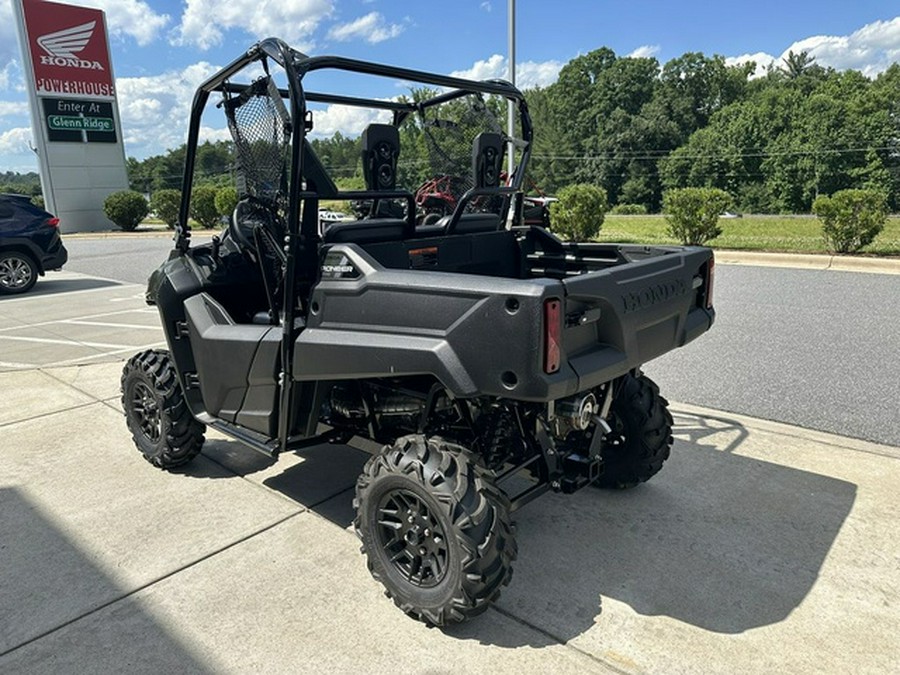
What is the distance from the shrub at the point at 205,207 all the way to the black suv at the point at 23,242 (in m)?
11.2

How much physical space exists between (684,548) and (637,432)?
2.03ft

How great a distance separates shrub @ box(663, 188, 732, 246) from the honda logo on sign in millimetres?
23241

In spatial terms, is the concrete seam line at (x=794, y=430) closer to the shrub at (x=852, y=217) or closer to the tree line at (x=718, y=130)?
the shrub at (x=852, y=217)

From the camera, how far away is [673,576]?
2785 mm

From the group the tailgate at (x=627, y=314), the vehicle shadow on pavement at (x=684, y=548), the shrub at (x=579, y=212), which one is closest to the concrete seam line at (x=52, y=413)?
the vehicle shadow on pavement at (x=684, y=548)

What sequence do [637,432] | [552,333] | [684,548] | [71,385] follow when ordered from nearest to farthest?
[552,333] → [684,548] → [637,432] → [71,385]

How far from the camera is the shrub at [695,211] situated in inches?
544

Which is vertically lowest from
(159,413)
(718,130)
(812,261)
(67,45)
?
(812,261)

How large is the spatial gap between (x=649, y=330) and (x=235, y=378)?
190 centimetres

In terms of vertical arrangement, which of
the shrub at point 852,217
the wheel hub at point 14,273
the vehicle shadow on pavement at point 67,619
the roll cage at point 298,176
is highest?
the roll cage at point 298,176

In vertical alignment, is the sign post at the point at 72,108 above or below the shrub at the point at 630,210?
above

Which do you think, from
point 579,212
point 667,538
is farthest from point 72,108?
point 667,538

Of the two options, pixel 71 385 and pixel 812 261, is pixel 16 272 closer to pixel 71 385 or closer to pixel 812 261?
pixel 71 385

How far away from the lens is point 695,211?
1391 cm
